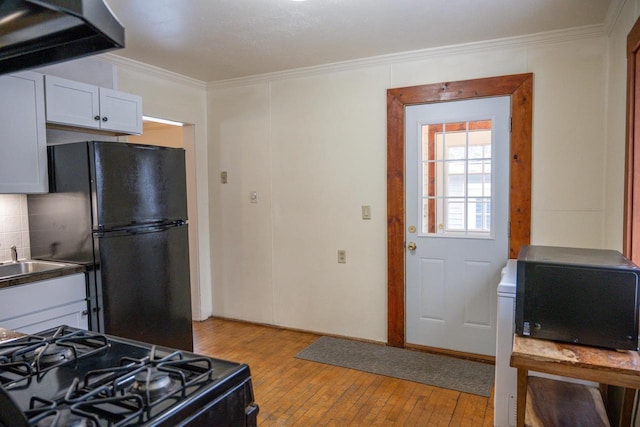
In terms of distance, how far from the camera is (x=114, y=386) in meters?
0.89

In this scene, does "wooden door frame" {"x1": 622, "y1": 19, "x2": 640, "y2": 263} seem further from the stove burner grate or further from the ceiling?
the stove burner grate

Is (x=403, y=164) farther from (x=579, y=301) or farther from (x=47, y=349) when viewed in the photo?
(x=47, y=349)

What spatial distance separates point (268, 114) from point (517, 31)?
7.03 ft

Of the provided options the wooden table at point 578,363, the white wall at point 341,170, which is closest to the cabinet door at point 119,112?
the white wall at point 341,170

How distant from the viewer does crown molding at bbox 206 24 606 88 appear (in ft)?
9.20

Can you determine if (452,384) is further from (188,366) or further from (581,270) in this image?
(188,366)

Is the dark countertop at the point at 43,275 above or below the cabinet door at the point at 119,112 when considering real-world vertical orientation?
below

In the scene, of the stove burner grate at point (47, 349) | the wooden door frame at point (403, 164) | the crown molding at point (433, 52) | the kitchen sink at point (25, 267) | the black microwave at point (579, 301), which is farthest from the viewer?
the wooden door frame at point (403, 164)

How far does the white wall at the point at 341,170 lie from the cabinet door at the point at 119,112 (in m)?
1.09

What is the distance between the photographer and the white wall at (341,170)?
113 inches

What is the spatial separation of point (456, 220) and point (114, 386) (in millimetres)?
2795

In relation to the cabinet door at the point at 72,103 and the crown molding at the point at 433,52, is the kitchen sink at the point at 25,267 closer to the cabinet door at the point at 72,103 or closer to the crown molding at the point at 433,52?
the cabinet door at the point at 72,103

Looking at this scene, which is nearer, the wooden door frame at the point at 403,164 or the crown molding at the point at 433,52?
the crown molding at the point at 433,52

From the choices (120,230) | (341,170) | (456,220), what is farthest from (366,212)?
(120,230)
